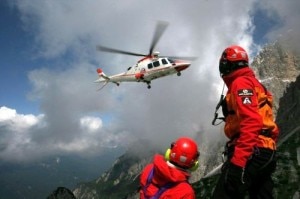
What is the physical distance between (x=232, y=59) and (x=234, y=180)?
296 centimetres

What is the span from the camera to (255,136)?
25.0 feet

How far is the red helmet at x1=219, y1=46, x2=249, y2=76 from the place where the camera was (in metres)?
8.66

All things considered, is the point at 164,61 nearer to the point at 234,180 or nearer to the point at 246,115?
the point at 246,115

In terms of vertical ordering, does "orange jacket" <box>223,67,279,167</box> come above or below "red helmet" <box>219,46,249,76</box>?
below

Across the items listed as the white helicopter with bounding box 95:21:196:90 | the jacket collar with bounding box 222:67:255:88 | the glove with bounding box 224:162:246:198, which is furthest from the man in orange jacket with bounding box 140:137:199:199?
the white helicopter with bounding box 95:21:196:90

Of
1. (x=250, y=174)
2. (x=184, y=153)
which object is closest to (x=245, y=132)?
(x=250, y=174)

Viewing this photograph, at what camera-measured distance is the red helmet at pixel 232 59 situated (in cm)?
866

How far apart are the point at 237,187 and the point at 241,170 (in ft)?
1.65

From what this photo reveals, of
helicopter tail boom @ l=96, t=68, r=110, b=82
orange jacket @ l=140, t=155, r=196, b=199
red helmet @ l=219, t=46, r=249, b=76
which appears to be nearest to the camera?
orange jacket @ l=140, t=155, r=196, b=199

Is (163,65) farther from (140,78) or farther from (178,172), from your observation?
(178,172)

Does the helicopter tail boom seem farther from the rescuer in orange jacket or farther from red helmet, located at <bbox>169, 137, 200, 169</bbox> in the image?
red helmet, located at <bbox>169, 137, 200, 169</bbox>

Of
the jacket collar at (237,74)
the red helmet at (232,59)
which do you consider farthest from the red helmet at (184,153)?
the red helmet at (232,59)

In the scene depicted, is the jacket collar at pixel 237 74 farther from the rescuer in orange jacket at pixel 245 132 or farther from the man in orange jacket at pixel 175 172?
the man in orange jacket at pixel 175 172

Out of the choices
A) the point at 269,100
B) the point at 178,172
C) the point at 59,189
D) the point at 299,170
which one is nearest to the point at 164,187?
the point at 178,172
